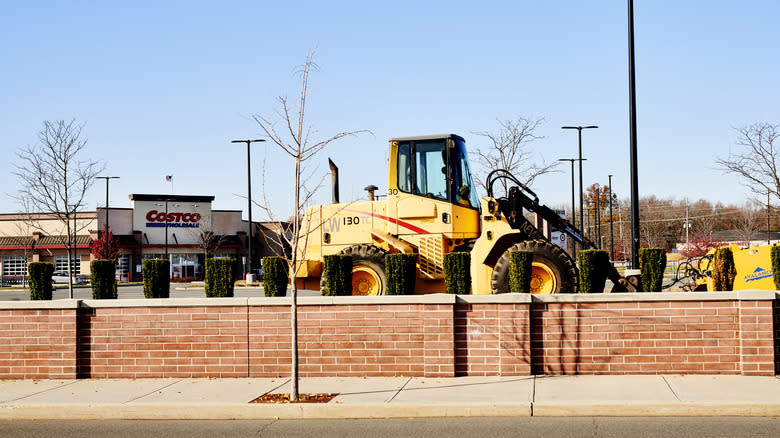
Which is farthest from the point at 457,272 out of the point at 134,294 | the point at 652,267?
the point at 134,294

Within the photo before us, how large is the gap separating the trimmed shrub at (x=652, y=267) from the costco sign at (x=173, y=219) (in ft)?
184

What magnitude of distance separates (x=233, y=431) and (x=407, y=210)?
8.78 meters

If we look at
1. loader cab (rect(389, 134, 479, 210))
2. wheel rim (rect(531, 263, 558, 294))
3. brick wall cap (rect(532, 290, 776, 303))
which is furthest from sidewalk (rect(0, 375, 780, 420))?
loader cab (rect(389, 134, 479, 210))

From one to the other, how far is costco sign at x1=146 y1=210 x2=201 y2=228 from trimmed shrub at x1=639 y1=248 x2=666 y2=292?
184ft

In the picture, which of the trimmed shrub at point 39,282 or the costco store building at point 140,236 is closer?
the trimmed shrub at point 39,282

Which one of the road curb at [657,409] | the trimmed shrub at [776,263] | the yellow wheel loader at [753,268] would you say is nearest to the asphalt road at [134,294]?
the yellow wheel loader at [753,268]

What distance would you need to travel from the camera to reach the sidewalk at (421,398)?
30.1 feet

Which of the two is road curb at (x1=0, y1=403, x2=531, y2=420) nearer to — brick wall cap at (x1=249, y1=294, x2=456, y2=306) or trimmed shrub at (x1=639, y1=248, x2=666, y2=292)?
brick wall cap at (x1=249, y1=294, x2=456, y2=306)

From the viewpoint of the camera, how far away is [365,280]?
16922 millimetres

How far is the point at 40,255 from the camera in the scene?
208 ft

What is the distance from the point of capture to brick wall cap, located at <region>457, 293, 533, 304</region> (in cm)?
1139

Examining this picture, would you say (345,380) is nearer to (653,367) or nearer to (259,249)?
(653,367)

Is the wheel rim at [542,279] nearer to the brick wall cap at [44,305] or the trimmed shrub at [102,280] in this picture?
the trimmed shrub at [102,280]

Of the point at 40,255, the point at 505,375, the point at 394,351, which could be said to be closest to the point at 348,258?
the point at 394,351
